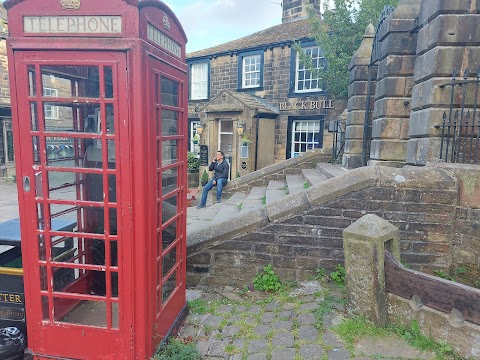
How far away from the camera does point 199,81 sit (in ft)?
66.5

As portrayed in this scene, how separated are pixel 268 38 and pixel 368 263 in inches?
657

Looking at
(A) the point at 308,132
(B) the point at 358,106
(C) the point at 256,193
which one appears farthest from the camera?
(A) the point at 308,132

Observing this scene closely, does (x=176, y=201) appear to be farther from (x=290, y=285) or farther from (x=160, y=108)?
(x=290, y=285)

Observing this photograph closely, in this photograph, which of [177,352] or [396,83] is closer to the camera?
[177,352]

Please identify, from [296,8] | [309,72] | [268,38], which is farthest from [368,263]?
[296,8]

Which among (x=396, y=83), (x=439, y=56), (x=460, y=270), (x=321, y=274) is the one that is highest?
(x=439, y=56)

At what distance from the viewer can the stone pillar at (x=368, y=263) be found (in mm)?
3078

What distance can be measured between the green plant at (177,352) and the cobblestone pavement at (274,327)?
0.12 metres

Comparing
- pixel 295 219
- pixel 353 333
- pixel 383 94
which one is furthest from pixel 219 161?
pixel 353 333

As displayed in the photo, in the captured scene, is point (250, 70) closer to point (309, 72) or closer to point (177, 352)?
point (309, 72)

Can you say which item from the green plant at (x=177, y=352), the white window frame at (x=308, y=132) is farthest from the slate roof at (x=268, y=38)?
the green plant at (x=177, y=352)

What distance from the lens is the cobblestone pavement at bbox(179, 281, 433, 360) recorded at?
2938 mm

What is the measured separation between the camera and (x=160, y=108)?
274 cm

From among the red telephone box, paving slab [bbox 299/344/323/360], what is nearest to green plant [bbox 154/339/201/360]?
the red telephone box
